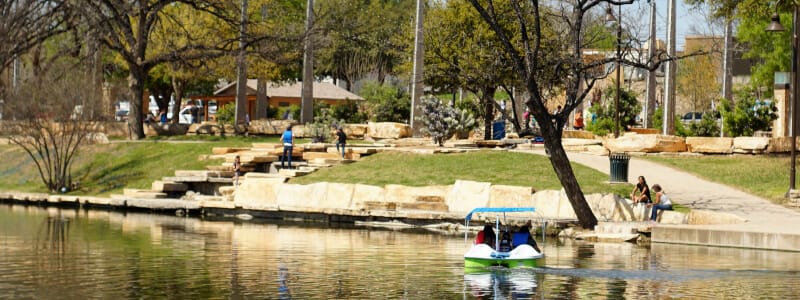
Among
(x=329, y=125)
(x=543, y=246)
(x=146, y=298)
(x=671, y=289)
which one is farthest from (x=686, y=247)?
(x=329, y=125)

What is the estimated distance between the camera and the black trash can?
38875 mm

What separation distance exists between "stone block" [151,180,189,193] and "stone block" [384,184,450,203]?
35.0 feet

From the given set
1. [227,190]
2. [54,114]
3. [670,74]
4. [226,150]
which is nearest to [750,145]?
[670,74]

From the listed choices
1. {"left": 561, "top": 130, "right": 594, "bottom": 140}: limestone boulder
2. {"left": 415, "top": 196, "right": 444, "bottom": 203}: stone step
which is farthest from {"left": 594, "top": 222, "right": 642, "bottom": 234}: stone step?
{"left": 561, "top": 130, "right": 594, "bottom": 140}: limestone boulder

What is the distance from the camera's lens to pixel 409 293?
23328 mm

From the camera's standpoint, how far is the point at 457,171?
1708 inches

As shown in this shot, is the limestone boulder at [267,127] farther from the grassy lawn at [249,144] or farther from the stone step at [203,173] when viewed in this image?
the stone step at [203,173]

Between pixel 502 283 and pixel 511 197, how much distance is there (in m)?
12.0

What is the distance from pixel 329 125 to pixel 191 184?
8991 millimetres

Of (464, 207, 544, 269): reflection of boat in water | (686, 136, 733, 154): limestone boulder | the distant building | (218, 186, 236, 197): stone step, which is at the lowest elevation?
(464, 207, 544, 269): reflection of boat in water

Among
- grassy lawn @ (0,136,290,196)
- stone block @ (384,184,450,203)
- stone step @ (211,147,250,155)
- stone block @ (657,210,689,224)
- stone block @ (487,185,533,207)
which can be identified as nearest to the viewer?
stone block @ (657,210,689,224)

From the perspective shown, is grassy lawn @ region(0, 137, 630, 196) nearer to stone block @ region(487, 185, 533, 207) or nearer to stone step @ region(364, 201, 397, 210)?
stone block @ region(487, 185, 533, 207)

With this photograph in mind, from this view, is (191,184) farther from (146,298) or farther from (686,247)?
(146,298)

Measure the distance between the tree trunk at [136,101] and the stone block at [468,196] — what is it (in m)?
24.1
